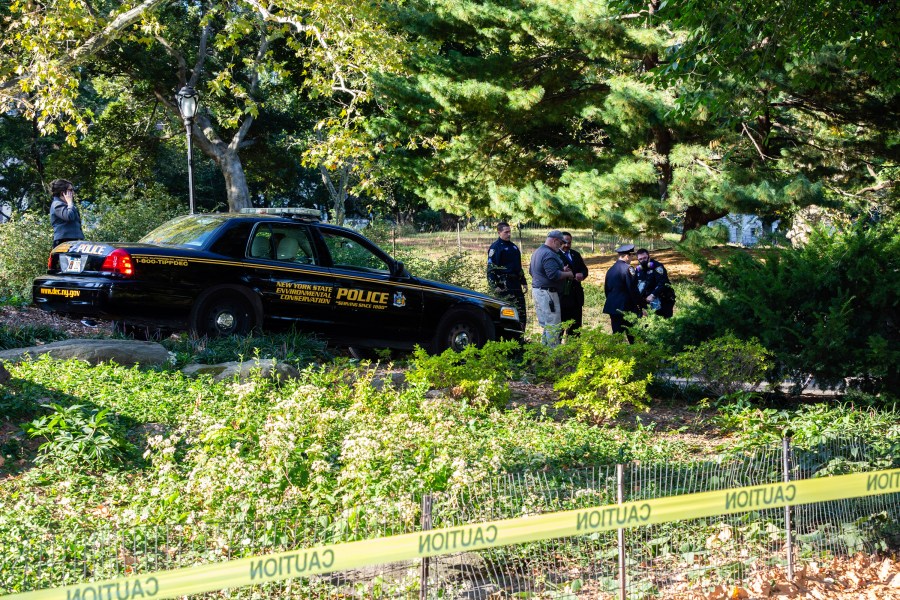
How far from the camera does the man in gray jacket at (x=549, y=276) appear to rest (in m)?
12.5

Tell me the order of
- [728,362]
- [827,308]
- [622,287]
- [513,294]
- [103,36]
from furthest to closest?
1. [103,36]
2. [513,294]
3. [622,287]
4. [827,308]
5. [728,362]

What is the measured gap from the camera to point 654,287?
14.0m

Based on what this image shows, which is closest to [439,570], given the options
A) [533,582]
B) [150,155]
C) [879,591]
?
[533,582]

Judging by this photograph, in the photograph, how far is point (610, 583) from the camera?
549cm

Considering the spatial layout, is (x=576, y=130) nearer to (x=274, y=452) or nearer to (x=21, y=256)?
(x=21, y=256)

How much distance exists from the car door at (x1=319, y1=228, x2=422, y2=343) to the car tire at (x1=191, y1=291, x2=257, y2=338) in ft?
3.35

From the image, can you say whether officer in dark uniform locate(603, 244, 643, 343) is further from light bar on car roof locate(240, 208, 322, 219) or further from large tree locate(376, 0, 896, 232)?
large tree locate(376, 0, 896, 232)

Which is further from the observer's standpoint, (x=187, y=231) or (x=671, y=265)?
(x=671, y=265)

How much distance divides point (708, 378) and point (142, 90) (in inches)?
977

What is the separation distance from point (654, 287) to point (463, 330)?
3526 millimetres

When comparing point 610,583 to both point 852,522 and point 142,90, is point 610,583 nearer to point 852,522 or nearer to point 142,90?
point 852,522

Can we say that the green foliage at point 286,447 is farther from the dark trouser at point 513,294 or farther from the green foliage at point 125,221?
the green foliage at point 125,221

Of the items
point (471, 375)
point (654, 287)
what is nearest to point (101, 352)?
point (471, 375)

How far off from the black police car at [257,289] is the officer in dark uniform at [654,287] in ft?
8.82
